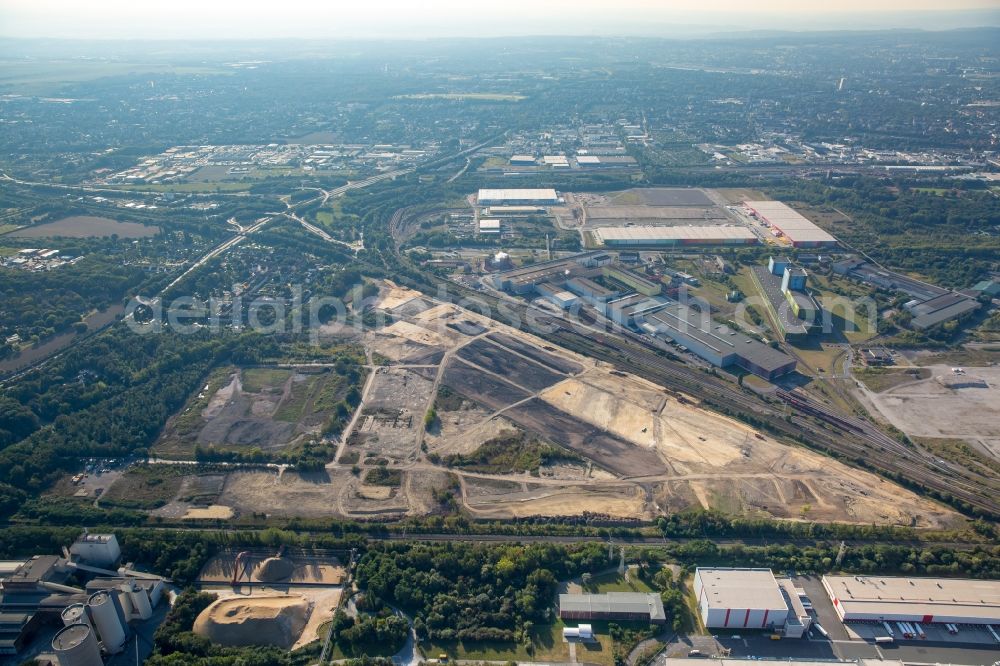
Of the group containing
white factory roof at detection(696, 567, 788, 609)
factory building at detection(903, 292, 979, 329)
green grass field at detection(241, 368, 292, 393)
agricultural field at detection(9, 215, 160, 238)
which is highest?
agricultural field at detection(9, 215, 160, 238)

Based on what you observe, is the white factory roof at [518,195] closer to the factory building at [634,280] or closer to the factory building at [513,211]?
the factory building at [513,211]

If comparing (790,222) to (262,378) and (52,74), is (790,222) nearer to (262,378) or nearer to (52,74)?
(262,378)

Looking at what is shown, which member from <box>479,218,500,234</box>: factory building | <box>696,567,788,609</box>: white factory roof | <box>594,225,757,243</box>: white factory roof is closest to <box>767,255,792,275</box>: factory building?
<box>594,225,757,243</box>: white factory roof

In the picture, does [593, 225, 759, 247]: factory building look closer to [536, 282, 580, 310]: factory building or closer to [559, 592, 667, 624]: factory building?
[536, 282, 580, 310]: factory building

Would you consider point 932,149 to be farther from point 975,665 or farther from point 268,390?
point 268,390

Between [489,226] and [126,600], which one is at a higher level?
[489,226]

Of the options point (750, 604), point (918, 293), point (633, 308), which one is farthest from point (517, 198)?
point (750, 604)

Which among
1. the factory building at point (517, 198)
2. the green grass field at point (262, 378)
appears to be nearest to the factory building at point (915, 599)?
the green grass field at point (262, 378)
